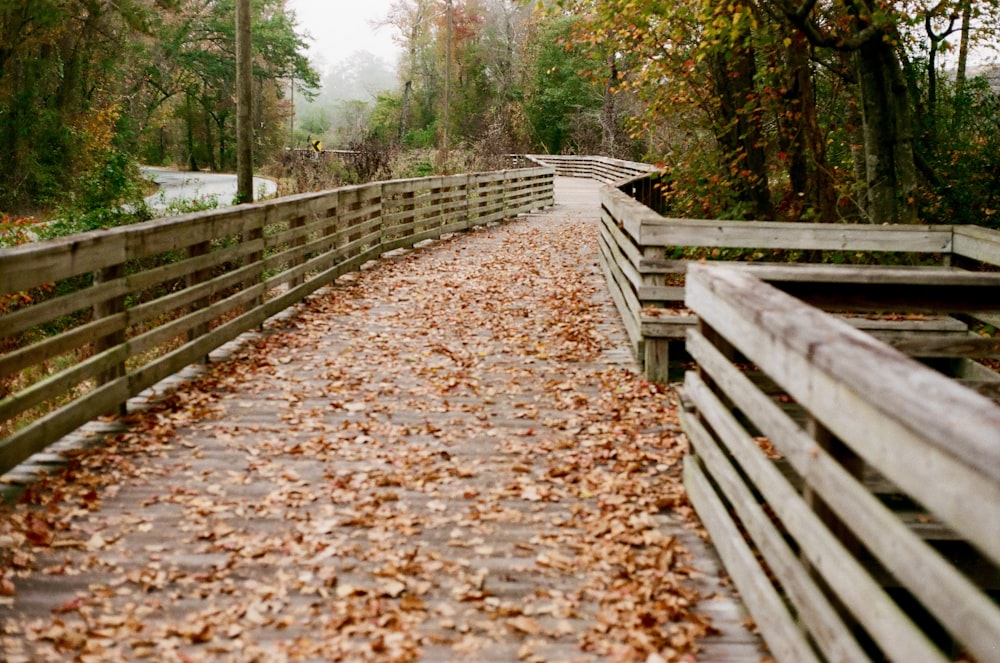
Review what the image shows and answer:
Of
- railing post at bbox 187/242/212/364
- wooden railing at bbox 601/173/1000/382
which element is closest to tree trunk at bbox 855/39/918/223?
wooden railing at bbox 601/173/1000/382

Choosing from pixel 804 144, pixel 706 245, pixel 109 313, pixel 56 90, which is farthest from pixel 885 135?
pixel 56 90

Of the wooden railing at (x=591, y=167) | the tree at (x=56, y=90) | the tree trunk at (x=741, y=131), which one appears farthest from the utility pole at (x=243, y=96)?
the wooden railing at (x=591, y=167)

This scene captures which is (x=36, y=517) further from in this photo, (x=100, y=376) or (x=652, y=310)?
(x=652, y=310)

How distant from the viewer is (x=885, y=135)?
11.0 meters

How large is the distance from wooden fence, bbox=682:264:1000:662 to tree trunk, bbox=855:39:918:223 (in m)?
6.34

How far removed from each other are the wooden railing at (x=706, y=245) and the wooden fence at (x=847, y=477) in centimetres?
217

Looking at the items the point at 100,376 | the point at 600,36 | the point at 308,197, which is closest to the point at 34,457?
the point at 100,376

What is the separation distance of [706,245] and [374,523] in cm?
388

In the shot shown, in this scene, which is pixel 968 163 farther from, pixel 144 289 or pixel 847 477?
pixel 847 477

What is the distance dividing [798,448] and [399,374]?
5.35m

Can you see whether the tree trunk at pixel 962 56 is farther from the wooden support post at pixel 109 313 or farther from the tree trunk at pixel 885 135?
the wooden support post at pixel 109 313

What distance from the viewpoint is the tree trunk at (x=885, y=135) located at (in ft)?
35.9

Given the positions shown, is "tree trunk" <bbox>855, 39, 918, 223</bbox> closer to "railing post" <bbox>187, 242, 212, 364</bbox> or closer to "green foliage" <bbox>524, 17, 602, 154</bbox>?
"railing post" <bbox>187, 242, 212, 364</bbox>

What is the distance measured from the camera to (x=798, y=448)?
3264 millimetres
